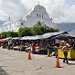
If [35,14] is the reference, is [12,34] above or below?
below

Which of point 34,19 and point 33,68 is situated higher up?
point 34,19

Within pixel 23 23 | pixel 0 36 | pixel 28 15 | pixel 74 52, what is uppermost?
pixel 28 15

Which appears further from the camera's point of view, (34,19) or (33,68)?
(34,19)

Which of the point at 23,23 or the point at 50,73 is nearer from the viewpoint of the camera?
the point at 50,73

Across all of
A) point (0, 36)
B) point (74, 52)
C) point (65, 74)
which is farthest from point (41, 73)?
point (0, 36)

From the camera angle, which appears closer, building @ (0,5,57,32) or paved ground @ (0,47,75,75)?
paved ground @ (0,47,75,75)

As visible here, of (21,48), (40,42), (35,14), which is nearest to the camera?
(40,42)

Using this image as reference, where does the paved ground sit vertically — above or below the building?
below

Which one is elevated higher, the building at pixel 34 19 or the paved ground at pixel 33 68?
the building at pixel 34 19

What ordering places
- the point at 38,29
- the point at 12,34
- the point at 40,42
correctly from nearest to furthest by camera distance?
1. the point at 40,42
2. the point at 38,29
3. the point at 12,34

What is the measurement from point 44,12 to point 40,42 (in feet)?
178

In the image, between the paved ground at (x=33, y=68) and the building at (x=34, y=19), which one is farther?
the building at (x=34, y=19)

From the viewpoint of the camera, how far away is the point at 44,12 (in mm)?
74562

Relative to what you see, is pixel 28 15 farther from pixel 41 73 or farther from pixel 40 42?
pixel 41 73
